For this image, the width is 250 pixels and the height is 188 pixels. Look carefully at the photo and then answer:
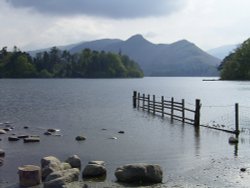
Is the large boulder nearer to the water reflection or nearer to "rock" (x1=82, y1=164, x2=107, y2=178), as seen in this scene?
"rock" (x1=82, y1=164, x2=107, y2=178)

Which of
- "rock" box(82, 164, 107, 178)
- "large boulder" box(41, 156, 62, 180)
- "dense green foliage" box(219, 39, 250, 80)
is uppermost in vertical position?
"dense green foliage" box(219, 39, 250, 80)

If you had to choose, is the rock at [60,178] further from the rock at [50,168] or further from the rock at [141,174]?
the rock at [141,174]

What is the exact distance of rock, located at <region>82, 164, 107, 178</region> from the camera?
62.1ft

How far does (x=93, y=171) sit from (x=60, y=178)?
2.61 meters

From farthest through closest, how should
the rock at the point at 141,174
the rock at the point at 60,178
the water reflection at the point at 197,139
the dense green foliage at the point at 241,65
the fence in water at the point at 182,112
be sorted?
the dense green foliage at the point at 241,65, the fence in water at the point at 182,112, the water reflection at the point at 197,139, the rock at the point at 141,174, the rock at the point at 60,178

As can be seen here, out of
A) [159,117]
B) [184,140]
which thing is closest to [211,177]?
[184,140]

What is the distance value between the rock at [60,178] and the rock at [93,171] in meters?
1.27

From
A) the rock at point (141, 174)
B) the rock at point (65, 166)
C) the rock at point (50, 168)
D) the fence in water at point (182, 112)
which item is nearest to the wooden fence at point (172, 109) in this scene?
the fence in water at point (182, 112)

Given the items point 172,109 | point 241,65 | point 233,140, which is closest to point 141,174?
point 233,140

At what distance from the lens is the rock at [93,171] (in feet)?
62.1

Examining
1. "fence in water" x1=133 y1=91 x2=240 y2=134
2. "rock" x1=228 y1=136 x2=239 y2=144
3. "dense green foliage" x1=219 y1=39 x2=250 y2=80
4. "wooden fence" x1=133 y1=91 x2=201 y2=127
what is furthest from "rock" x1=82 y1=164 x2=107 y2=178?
"dense green foliage" x1=219 y1=39 x2=250 y2=80

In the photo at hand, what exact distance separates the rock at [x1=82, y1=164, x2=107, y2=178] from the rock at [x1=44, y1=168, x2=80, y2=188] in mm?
1270

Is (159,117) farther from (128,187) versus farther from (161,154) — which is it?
(128,187)

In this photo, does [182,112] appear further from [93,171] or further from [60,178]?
[60,178]
